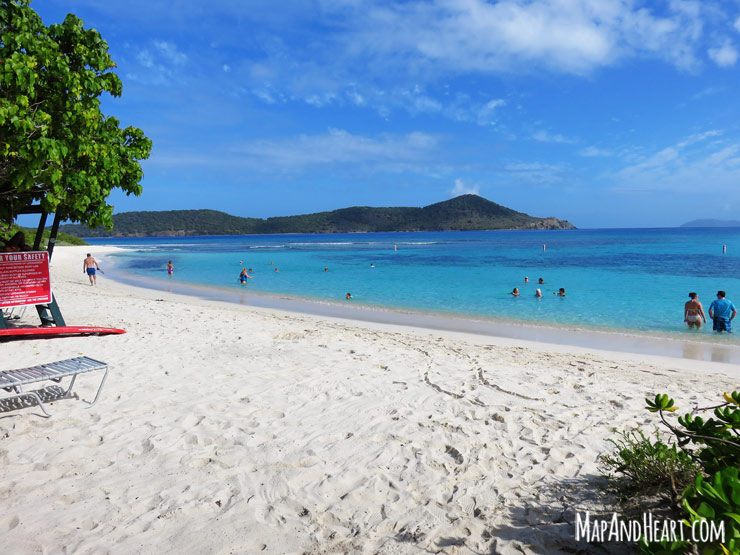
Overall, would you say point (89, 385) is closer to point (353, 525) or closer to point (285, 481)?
point (285, 481)

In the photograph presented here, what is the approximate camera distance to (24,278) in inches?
339

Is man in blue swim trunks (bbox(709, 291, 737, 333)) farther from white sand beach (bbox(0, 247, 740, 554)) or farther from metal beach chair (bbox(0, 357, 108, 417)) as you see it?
metal beach chair (bbox(0, 357, 108, 417))

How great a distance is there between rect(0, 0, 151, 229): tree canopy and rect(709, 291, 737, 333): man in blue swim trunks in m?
14.6

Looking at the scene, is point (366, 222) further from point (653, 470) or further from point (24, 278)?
point (653, 470)

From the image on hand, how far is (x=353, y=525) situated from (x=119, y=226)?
221m

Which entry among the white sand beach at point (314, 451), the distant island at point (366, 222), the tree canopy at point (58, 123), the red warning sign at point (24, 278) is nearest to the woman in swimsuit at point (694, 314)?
the white sand beach at point (314, 451)

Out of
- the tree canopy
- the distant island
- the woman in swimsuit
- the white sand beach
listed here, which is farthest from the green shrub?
the distant island

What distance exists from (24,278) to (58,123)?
330 cm

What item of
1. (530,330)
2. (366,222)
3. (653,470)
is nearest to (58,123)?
(653,470)

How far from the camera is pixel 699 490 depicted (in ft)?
6.60

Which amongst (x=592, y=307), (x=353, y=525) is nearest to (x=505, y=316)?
(x=592, y=307)

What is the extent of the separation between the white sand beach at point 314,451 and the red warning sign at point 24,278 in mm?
1154

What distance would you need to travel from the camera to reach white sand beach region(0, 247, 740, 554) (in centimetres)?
298

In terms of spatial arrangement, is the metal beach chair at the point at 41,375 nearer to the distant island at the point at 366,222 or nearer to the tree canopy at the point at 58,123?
the tree canopy at the point at 58,123
